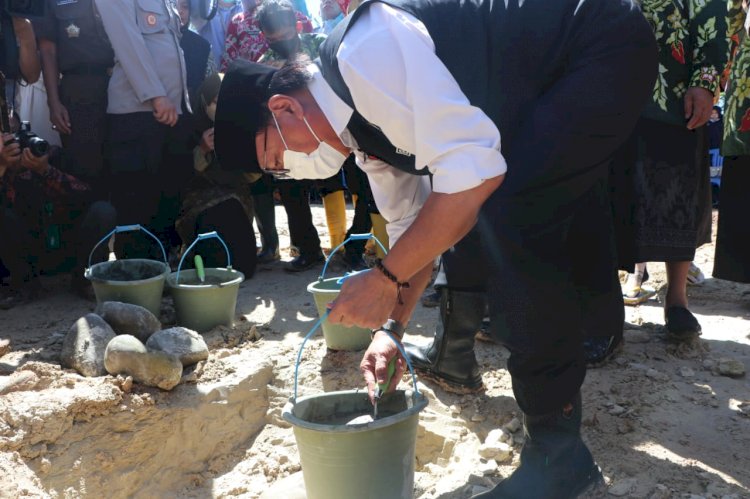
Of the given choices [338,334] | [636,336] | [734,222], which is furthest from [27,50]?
[734,222]

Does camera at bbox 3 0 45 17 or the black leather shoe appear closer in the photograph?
camera at bbox 3 0 45 17

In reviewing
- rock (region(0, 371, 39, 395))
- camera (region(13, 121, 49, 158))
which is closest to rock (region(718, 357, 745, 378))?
rock (region(0, 371, 39, 395))

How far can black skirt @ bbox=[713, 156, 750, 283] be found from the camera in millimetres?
2979

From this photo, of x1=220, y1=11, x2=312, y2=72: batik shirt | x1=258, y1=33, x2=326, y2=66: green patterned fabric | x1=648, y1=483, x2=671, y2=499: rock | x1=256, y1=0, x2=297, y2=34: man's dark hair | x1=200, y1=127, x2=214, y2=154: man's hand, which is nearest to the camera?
x1=648, y1=483, x2=671, y2=499: rock

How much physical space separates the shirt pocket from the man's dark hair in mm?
692

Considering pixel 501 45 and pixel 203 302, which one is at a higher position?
pixel 501 45

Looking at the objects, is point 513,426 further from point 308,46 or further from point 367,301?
point 308,46

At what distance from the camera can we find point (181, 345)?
2965 mm

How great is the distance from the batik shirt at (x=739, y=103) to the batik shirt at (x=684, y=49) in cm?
9

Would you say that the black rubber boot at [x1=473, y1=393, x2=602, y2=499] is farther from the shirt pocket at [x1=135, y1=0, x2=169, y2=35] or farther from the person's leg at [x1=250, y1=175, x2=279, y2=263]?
the shirt pocket at [x1=135, y1=0, x2=169, y2=35]

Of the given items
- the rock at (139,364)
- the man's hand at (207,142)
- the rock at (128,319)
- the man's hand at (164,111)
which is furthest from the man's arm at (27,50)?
the rock at (139,364)

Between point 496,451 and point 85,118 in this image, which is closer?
point 496,451

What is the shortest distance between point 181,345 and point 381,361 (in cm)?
120

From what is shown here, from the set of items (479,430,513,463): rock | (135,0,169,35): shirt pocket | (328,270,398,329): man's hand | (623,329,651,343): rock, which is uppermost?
(135,0,169,35): shirt pocket
